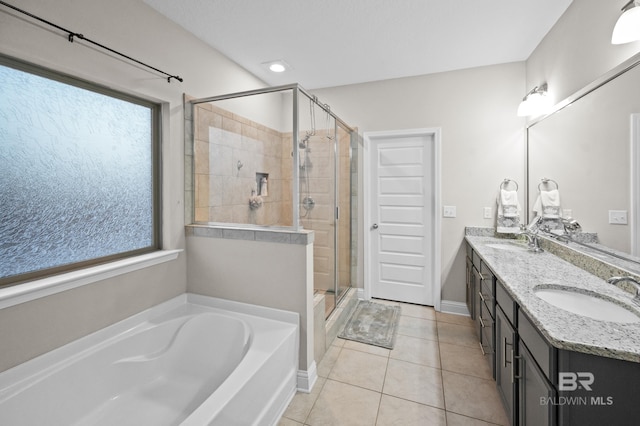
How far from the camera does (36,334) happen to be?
4.64 ft

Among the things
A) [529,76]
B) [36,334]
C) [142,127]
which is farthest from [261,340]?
[529,76]

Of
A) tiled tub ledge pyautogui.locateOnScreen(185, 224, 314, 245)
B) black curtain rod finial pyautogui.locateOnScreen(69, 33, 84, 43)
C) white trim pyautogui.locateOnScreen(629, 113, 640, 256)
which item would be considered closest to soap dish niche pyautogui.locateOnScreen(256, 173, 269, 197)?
tiled tub ledge pyautogui.locateOnScreen(185, 224, 314, 245)

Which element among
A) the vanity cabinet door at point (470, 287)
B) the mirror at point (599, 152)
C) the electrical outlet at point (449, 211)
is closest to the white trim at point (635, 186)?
the mirror at point (599, 152)

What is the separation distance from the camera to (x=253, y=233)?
2064mm

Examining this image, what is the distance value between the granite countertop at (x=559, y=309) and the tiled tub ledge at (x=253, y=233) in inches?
47.8

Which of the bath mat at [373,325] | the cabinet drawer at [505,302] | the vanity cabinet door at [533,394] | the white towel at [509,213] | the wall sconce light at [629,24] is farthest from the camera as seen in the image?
the white towel at [509,213]

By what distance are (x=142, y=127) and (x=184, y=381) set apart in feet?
5.65

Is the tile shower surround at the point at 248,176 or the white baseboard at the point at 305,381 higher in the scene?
the tile shower surround at the point at 248,176

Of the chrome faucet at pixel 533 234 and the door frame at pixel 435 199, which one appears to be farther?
the door frame at pixel 435 199

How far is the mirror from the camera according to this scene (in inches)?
58.2

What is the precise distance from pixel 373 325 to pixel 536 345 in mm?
1807

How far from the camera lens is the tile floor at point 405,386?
68.1 inches

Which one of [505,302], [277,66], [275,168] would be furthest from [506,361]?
[277,66]

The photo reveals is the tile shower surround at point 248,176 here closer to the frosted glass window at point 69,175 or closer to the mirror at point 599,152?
the frosted glass window at point 69,175
